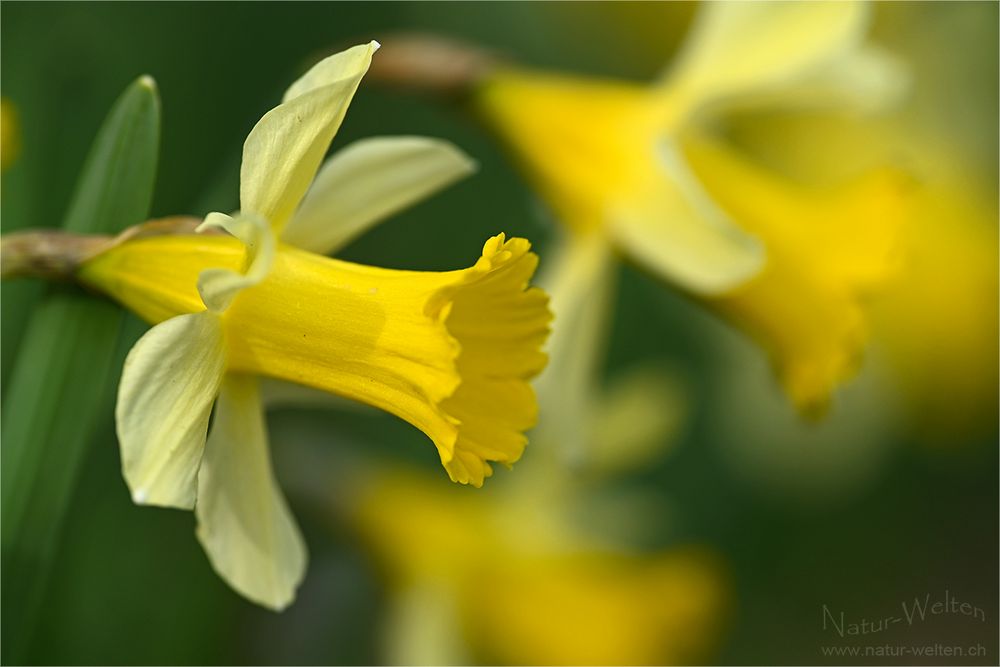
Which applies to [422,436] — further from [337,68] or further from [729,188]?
[337,68]

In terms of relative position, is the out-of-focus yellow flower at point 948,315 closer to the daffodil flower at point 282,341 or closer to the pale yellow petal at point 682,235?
the pale yellow petal at point 682,235

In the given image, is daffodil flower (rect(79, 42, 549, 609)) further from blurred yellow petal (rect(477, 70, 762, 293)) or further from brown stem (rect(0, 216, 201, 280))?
blurred yellow petal (rect(477, 70, 762, 293))

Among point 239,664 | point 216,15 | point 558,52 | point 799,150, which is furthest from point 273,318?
point 799,150

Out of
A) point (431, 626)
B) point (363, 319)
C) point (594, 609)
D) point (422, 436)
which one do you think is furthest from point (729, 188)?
point (422, 436)

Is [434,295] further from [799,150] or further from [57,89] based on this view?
[799,150]

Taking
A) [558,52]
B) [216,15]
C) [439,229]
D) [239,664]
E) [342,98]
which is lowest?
[239,664]

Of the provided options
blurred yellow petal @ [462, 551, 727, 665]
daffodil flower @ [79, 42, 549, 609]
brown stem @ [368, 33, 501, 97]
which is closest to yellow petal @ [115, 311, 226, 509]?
daffodil flower @ [79, 42, 549, 609]
